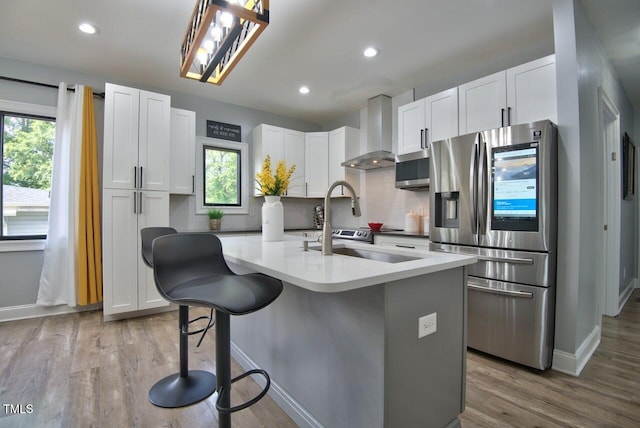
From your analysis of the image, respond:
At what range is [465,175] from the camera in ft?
8.48

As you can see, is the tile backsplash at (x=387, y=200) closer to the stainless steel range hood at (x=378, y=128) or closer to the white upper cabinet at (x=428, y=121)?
the stainless steel range hood at (x=378, y=128)

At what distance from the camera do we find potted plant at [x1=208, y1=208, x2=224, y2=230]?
422cm

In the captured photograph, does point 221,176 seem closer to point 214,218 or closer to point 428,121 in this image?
point 214,218

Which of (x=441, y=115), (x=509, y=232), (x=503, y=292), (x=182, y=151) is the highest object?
(x=441, y=115)

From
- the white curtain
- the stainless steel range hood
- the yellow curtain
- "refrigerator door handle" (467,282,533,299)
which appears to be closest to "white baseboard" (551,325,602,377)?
"refrigerator door handle" (467,282,533,299)

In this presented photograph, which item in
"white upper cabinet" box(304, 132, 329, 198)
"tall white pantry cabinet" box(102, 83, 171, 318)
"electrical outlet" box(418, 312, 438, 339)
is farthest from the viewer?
"white upper cabinet" box(304, 132, 329, 198)

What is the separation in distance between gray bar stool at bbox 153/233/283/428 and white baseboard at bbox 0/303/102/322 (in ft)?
9.70

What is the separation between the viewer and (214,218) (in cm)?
423

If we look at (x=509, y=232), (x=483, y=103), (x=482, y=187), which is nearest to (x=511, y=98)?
(x=483, y=103)

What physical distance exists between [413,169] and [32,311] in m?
4.32

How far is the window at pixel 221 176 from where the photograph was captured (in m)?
4.34

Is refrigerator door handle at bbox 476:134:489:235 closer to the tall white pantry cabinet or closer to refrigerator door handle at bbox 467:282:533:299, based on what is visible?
refrigerator door handle at bbox 467:282:533:299

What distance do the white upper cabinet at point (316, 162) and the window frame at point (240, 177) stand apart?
0.93 meters

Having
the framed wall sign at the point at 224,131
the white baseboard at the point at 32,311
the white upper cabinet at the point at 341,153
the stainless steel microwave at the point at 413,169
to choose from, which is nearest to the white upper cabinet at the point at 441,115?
the stainless steel microwave at the point at 413,169
